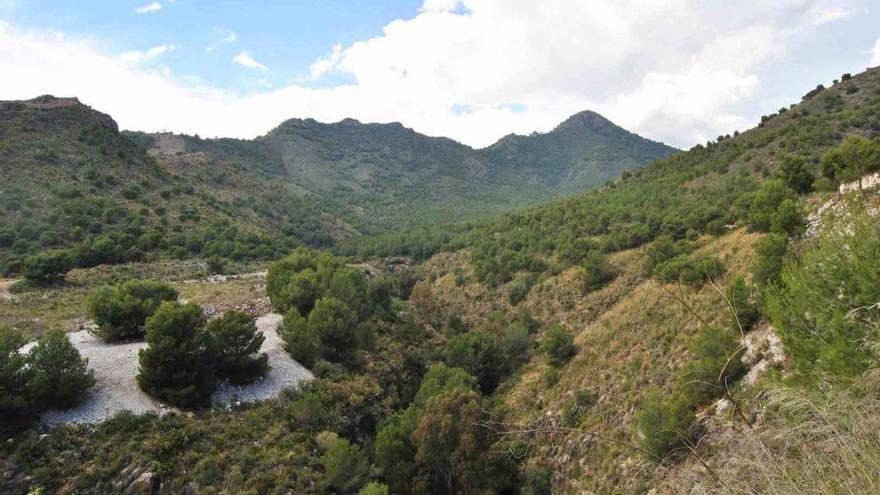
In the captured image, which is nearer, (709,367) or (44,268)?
(709,367)

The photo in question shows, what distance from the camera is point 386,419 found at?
64.0 feet

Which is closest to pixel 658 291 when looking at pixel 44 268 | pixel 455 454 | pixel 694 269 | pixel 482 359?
pixel 694 269

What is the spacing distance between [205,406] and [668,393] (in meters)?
15.7

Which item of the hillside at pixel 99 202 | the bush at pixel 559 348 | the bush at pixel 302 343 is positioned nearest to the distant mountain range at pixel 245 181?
the hillside at pixel 99 202

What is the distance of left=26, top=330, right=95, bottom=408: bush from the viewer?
1366 centimetres

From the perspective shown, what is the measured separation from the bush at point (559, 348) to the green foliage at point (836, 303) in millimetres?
14111

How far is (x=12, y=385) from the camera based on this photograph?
1333cm

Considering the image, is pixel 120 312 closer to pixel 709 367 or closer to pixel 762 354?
pixel 709 367

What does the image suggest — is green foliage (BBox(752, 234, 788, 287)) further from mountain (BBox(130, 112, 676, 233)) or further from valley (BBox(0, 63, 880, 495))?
mountain (BBox(130, 112, 676, 233))

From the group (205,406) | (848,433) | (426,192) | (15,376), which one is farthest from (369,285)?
(426,192)

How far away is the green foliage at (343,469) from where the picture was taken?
14039 millimetres

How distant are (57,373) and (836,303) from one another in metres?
19.4

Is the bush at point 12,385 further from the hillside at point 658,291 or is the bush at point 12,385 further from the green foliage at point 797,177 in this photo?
the green foliage at point 797,177

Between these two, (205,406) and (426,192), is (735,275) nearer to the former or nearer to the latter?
(205,406)
